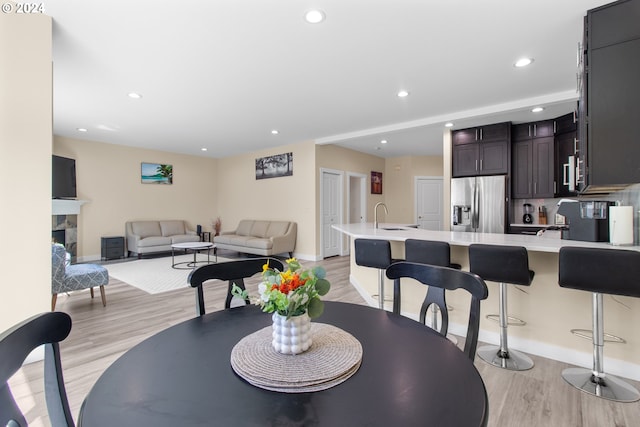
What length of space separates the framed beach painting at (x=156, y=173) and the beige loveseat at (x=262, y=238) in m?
2.16

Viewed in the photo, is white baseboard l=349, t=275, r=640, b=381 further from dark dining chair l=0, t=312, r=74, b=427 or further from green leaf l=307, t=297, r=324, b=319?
dark dining chair l=0, t=312, r=74, b=427

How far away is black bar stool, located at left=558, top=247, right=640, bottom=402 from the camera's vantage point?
1.78 metres

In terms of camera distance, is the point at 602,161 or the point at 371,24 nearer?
the point at 602,161

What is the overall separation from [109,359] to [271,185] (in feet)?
18.1

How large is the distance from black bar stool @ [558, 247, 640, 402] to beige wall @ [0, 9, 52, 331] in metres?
3.76

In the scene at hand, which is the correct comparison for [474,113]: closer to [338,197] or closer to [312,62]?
[312,62]

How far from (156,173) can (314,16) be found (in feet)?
22.3

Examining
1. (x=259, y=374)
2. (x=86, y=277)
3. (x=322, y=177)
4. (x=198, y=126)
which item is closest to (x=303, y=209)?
(x=322, y=177)

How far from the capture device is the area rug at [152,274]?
449 cm

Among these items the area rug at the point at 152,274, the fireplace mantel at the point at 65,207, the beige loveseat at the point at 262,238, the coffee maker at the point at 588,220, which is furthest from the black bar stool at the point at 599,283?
the fireplace mantel at the point at 65,207

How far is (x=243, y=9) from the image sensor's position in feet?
7.64

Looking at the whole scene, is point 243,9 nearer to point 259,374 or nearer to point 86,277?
point 259,374

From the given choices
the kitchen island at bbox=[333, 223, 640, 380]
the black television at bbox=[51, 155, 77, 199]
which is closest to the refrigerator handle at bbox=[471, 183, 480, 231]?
the kitchen island at bbox=[333, 223, 640, 380]

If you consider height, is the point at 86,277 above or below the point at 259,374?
below
